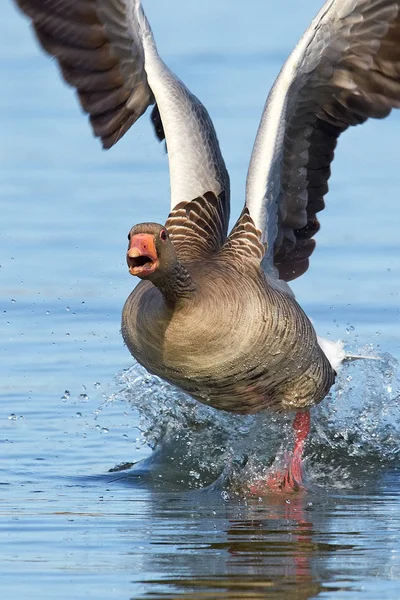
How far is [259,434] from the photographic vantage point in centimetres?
991

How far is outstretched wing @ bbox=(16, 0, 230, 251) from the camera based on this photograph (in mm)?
9578

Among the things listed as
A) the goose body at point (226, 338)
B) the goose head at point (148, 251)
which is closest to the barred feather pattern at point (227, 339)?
the goose body at point (226, 338)

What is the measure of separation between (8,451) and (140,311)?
1.83 m

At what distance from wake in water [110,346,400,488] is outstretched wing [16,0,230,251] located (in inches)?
52.9

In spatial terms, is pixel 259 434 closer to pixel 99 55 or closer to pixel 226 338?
pixel 226 338

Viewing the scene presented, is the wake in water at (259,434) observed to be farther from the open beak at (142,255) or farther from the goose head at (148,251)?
the open beak at (142,255)

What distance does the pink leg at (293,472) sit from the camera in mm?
8898

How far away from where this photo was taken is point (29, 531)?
7293mm

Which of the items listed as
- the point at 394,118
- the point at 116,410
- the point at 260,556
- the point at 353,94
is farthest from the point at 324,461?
the point at 394,118

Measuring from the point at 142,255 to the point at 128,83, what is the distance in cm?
334

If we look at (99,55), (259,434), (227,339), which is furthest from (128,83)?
(227,339)

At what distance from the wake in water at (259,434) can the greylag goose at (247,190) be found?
25cm

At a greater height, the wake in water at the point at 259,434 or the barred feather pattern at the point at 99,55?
the barred feather pattern at the point at 99,55

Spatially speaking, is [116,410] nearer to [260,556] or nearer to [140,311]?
[140,311]
